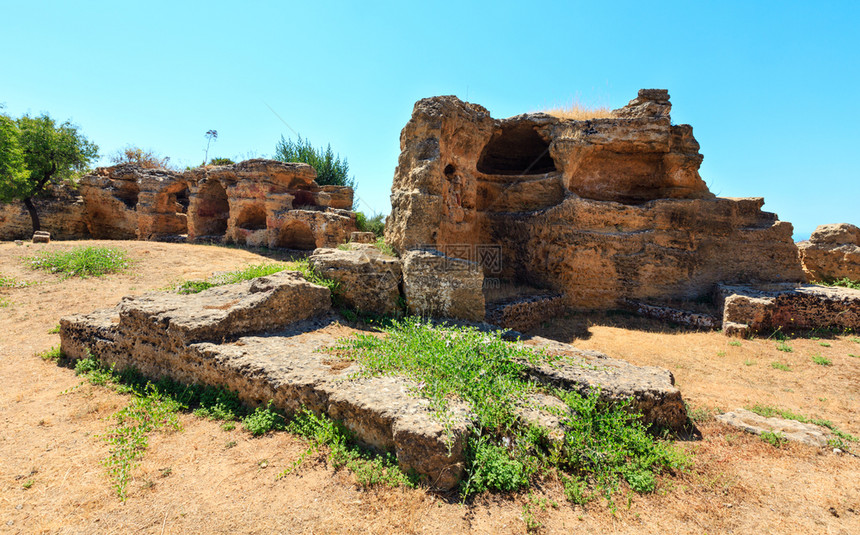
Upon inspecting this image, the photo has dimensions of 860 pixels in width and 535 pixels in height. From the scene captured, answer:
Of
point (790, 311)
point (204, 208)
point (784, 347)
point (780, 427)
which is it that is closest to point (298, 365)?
point (780, 427)

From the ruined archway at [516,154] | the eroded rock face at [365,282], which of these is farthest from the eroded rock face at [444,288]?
the ruined archway at [516,154]

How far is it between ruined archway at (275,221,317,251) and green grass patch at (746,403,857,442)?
1516cm

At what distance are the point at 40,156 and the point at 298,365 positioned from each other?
1984 centimetres

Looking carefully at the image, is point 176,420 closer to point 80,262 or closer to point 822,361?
point 80,262

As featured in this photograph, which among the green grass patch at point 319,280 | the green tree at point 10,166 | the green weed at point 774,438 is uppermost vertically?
the green tree at point 10,166

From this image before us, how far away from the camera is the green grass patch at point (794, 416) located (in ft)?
13.0

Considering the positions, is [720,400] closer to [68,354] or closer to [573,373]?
[573,373]

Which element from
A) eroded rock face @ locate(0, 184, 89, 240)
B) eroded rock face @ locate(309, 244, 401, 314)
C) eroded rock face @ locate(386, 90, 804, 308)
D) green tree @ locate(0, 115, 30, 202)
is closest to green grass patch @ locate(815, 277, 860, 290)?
eroded rock face @ locate(386, 90, 804, 308)

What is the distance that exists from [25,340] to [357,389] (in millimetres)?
6608

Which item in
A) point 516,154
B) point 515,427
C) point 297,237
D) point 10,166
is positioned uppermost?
point 516,154

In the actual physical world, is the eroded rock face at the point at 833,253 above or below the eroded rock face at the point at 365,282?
above

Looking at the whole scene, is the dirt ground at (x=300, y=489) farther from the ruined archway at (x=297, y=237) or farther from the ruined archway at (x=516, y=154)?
the ruined archway at (x=297, y=237)

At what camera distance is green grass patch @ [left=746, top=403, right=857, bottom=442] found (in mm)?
3961

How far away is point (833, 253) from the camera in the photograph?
10711 mm
